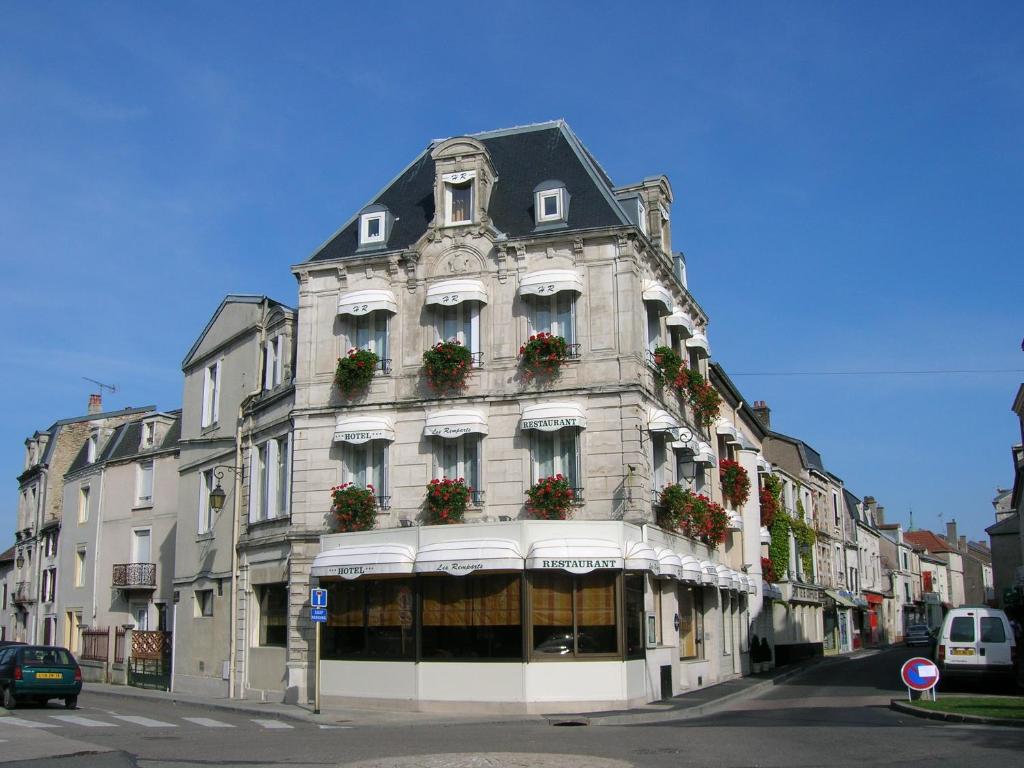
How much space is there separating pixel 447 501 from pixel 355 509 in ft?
8.16

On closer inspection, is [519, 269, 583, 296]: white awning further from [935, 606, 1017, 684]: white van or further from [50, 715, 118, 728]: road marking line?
[50, 715, 118, 728]: road marking line

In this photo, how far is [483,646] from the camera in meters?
22.3

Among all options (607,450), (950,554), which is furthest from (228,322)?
(950,554)

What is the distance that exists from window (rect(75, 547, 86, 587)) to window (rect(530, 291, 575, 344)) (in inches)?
1063

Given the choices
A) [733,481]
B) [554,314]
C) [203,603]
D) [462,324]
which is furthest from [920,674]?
[203,603]

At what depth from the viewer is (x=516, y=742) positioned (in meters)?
16.0

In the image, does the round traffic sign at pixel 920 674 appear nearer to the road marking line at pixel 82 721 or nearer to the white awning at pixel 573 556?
the white awning at pixel 573 556

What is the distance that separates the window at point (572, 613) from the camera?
2198 centimetres

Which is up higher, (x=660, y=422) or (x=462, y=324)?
(x=462, y=324)

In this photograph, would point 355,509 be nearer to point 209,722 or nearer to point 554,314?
point 209,722

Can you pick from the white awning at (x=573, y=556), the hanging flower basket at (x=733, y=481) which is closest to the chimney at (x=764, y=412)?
the hanging flower basket at (x=733, y=481)

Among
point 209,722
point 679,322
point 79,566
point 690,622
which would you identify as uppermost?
point 679,322

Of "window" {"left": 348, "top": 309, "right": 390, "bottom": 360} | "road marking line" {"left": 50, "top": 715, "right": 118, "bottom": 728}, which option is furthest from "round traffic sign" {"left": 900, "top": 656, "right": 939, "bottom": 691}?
"road marking line" {"left": 50, "top": 715, "right": 118, "bottom": 728}

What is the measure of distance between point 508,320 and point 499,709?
8.91m
